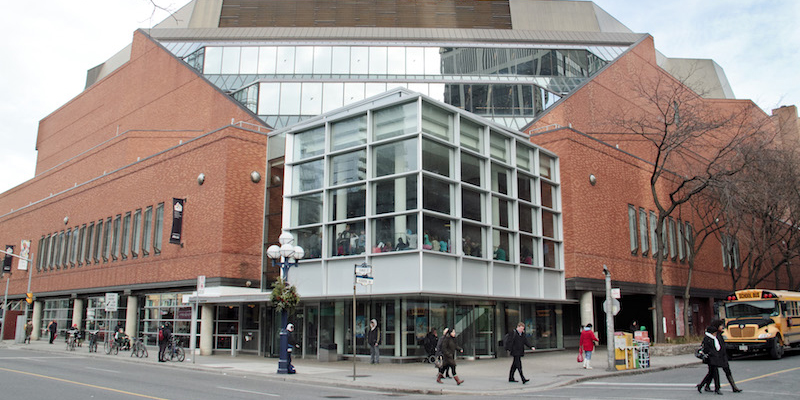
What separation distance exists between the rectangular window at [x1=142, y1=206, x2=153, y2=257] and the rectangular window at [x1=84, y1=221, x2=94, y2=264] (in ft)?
25.0

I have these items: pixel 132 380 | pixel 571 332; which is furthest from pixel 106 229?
pixel 571 332

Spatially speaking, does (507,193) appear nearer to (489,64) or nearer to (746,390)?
(746,390)

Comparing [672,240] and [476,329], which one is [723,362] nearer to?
[476,329]

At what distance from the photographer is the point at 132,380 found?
53.1ft

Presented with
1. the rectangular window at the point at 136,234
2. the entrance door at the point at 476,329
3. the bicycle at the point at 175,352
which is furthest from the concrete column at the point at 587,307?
the rectangular window at the point at 136,234

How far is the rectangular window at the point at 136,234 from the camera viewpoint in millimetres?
33906

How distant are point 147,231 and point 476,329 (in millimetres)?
19636

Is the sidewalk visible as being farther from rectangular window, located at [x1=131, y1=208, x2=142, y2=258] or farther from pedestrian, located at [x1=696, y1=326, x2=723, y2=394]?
rectangular window, located at [x1=131, y1=208, x2=142, y2=258]

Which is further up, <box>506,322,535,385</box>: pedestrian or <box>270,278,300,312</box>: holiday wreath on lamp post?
<box>270,278,300,312</box>: holiday wreath on lamp post

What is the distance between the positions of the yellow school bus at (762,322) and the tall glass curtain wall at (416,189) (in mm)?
8394

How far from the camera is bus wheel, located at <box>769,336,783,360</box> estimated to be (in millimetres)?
23625

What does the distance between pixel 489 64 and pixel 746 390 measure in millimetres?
37963

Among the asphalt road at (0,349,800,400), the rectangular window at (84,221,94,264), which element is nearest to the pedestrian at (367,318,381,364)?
the asphalt road at (0,349,800,400)

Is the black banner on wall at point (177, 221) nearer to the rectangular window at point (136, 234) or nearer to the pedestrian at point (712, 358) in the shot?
the rectangular window at point (136, 234)
